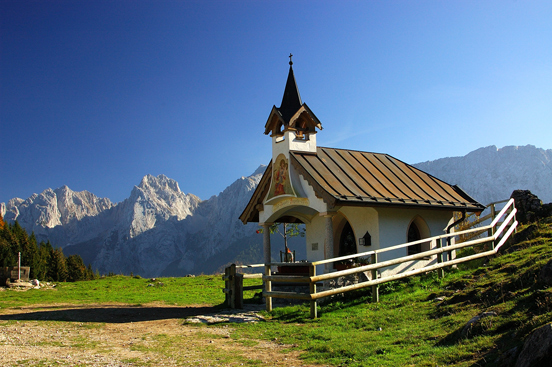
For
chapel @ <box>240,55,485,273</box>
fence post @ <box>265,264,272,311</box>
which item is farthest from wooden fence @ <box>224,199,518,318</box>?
chapel @ <box>240,55,485,273</box>

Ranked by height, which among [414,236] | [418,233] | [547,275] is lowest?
[547,275]

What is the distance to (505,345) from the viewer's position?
21.4 ft

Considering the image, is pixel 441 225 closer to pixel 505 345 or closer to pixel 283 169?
pixel 283 169

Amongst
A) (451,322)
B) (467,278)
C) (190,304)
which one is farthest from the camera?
(190,304)

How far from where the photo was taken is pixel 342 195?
16.7 m

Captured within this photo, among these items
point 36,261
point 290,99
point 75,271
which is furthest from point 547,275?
point 75,271

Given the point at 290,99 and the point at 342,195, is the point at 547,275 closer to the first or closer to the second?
the point at 342,195

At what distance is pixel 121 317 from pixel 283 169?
8.65 meters

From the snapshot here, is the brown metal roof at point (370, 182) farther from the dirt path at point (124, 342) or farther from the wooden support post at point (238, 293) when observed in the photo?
the dirt path at point (124, 342)

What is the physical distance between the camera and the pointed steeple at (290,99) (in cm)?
2020

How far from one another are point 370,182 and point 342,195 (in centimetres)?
284

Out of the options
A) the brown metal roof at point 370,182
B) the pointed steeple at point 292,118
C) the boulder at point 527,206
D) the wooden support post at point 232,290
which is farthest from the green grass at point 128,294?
the boulder at point 527,206

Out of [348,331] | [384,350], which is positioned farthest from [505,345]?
[348,331]

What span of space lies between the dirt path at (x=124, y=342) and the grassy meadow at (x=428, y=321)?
456mm
